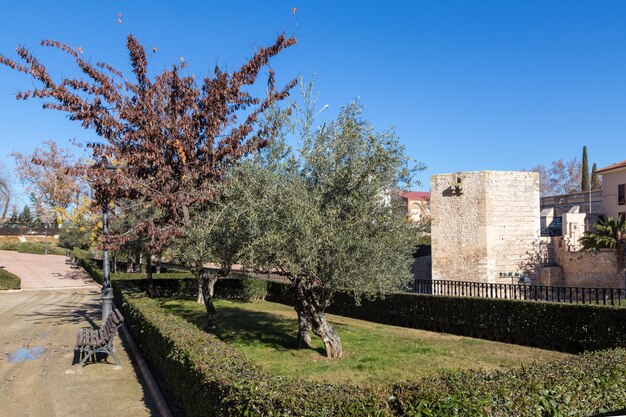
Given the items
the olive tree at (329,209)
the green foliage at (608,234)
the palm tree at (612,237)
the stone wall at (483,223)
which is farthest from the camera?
the stone wall at (483,223)

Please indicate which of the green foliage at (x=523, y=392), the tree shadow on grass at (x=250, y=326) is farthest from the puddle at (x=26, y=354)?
the green foliage at (x=523, y=392)

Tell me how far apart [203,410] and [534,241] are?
74.4ft

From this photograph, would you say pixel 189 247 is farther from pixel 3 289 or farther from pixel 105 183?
pixel 3 289

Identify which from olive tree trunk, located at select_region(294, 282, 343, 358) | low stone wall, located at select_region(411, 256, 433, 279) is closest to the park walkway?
olive tree trunk, located at select_region(294, 282, 343, 358)

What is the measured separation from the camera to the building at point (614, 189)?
100 ft

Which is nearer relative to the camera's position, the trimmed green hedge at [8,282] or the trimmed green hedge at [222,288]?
the trimmed green hedge at [222,288]

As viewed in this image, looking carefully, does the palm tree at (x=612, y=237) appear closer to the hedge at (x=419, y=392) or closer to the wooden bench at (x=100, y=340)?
the hedge at (x=419, y=392)

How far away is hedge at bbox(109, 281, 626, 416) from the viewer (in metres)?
3.83

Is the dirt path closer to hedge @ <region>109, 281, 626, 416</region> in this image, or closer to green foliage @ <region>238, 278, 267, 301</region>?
hedge @ <region>109, 281, 626, 416</region>

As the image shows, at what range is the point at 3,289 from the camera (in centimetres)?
2488

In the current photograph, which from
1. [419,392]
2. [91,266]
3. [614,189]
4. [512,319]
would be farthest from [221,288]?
[614,189]

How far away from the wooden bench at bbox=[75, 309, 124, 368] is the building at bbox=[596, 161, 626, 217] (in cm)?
3131

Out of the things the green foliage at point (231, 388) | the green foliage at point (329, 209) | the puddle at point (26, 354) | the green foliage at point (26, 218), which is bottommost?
the puddle at point (26, 354)

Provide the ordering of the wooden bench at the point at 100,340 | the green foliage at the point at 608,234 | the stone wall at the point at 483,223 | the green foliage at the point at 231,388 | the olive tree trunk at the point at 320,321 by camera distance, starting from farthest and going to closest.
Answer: the stone wall at the point at 483,223 < the green foliage at the point at 608,234 < the olive tree trunk at the point at 320,321 < the wooden bench at the point at 100,340 < the green foliage at the point at 231,388
